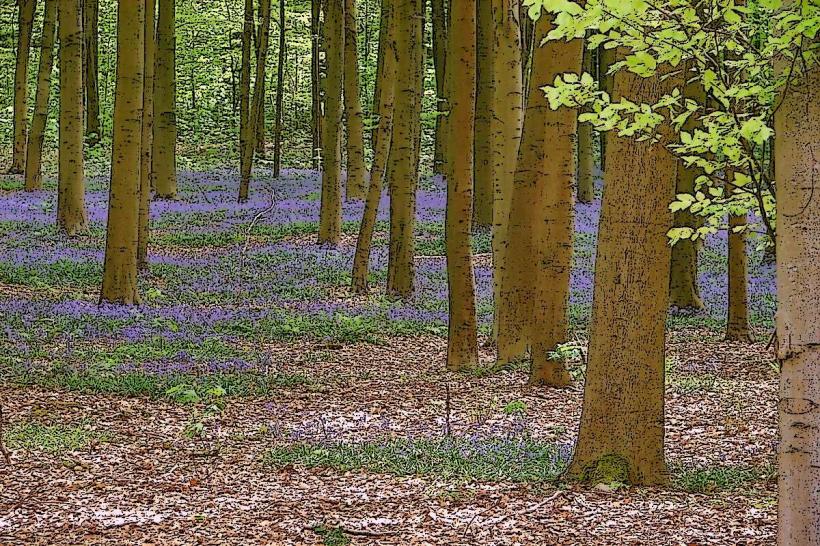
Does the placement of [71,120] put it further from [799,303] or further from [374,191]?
[799,303]

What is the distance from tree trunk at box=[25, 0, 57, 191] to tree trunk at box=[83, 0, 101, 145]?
6134 millimetres

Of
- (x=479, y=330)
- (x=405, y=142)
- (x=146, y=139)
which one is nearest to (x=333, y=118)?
(x=146, y=139)

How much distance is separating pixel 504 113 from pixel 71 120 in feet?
35.9

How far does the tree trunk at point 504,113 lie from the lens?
1205 cm

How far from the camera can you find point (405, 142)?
48.5 ft

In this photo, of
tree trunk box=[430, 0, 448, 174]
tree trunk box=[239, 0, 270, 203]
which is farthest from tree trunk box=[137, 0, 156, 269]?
tree trunk box=[430, 0, 448, 174]

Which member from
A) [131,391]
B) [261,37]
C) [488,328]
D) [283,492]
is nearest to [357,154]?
[261,37]

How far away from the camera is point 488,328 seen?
1517 cm

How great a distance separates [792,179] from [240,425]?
6676 mm

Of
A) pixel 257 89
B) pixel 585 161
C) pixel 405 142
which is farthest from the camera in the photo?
pixel 585 161

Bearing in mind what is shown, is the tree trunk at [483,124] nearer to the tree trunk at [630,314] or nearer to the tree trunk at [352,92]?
the tree trunk at [352,92]

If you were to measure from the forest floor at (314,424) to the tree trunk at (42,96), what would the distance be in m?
8.65

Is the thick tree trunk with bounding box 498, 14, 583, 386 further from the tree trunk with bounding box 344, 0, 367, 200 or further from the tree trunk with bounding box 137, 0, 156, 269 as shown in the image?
the tree trunk with bounding box 344, 0, 367, 200

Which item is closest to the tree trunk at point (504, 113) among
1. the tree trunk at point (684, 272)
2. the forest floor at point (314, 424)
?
the forest floor at point (314, 424)
